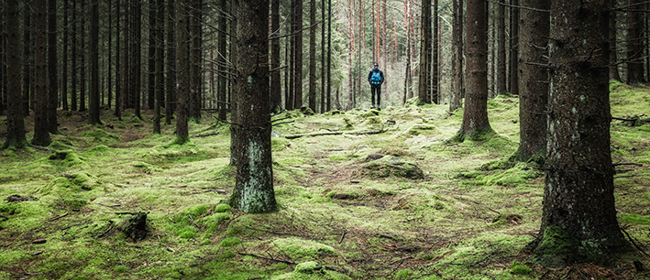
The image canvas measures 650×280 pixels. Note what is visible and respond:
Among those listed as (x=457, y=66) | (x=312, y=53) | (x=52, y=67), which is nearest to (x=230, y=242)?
(x=457, y=66)

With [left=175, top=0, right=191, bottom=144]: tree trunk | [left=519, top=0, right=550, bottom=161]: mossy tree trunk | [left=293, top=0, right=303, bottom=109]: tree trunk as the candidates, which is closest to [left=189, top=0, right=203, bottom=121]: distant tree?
[left=175, top=0, right=191, bottom=144]: tree trunk

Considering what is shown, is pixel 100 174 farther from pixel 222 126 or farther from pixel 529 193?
pixel 222 126

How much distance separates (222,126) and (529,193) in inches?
591

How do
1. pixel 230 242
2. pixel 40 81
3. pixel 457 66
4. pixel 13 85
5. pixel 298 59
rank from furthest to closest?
pixel 298 59 → pixel 457 66 → pixel 40 81 → pixel 13 85 → pixel 230 242

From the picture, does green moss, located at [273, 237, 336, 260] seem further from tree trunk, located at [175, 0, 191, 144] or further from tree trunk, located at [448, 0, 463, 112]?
tree trunk, located at [448, 0, 463, 112]

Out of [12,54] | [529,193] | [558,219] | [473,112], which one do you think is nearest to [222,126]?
[12,54]

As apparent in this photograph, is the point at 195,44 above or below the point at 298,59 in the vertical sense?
below

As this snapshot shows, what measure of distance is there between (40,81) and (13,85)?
1171 millimetres

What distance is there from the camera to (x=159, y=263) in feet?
13.6

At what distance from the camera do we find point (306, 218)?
562 centimetres

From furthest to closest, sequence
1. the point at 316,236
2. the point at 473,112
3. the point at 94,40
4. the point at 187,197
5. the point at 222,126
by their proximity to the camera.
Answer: the point at 94,40
the point at 222,126
the point at 473,112
the point at 187,197
the point at 316,236

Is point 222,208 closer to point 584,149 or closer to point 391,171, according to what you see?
point 584,149

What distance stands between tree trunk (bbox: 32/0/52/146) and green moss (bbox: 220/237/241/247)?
11539 mm

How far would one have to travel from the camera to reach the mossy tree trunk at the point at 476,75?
35.1ft
